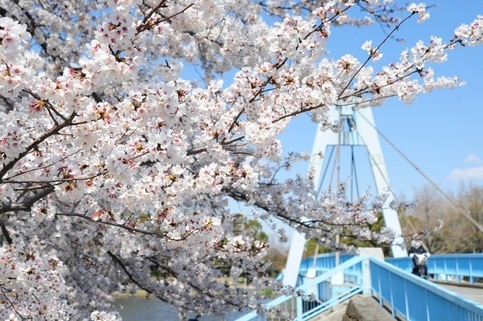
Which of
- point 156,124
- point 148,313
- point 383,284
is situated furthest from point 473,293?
point 148,313

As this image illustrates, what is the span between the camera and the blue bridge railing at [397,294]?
13.9 ft

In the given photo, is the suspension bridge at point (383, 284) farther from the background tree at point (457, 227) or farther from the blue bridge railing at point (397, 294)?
the background tree at point (457, 227)

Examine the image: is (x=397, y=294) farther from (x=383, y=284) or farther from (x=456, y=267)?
(x=456, y=267)

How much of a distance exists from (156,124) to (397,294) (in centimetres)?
514

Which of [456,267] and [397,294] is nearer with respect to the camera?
[397,294]

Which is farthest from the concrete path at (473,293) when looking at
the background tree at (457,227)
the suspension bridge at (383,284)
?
the background tree at (457,227)

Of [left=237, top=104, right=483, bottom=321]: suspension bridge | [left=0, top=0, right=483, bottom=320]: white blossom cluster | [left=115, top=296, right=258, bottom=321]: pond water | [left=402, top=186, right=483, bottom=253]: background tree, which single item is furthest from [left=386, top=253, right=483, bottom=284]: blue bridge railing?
[left=402, top=186, right=483, bottom=253]: background tree

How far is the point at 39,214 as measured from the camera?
11.5 ft

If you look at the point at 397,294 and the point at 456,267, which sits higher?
the point at 456,267

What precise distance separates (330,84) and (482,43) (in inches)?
40.3

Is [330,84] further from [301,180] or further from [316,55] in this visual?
[301,180]

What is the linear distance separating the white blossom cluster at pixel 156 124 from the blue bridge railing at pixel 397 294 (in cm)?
107

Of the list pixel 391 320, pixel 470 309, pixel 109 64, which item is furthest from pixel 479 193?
pixel 109 64

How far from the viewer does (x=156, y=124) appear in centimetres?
266
